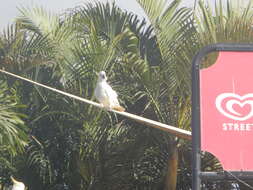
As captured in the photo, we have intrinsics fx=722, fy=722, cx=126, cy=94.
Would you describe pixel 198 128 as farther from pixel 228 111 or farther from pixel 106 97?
pixel 106 97

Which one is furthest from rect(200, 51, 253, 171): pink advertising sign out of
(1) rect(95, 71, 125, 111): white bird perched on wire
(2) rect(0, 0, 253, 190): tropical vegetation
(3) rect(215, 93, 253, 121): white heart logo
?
(2) rect(0, 0, 253, 190): tropical vegetation

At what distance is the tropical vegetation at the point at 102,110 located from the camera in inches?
426

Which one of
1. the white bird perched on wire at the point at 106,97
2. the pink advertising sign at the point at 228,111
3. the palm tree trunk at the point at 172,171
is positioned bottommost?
the palm tree trunk at the point at 172,171

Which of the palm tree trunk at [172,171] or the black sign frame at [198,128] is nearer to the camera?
the black sign frame at [198,128]

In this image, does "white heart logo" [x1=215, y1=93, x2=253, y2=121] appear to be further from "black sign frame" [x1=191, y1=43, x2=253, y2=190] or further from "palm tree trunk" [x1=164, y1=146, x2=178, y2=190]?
"palm tree trunk" [x1=164, y1=146, x2=178, y2=190]

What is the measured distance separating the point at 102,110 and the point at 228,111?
7718 mm

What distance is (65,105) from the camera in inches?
448

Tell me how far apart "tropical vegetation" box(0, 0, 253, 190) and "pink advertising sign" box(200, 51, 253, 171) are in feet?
23.3

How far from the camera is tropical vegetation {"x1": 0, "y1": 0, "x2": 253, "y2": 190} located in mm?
10820

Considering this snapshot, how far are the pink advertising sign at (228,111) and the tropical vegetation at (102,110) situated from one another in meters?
7.11

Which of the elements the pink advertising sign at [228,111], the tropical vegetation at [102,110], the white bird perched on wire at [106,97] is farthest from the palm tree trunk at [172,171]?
the pink advertising sign at [228,111]

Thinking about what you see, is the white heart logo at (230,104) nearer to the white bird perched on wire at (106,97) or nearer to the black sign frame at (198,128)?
the black sign frame at (198,128)

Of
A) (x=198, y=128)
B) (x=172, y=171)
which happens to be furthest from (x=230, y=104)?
(x=172, y=171)

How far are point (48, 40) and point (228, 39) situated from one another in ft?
10.8
